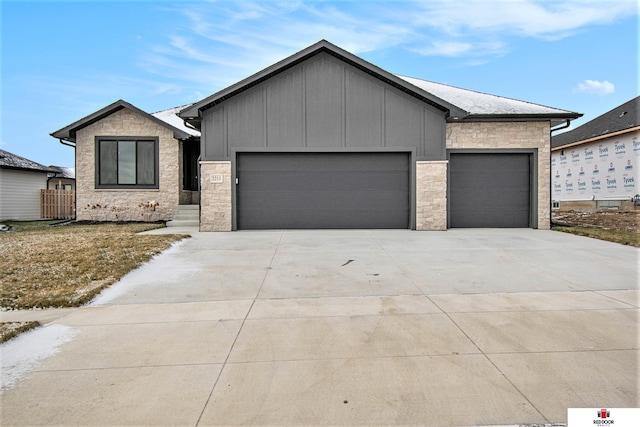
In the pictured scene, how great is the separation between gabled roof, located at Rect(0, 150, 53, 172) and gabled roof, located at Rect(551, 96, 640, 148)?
1231 inches

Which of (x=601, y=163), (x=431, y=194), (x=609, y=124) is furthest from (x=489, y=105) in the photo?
(x=609, y=124)

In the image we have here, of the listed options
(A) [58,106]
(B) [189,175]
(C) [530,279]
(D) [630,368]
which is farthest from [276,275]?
Answer: (A) [58,106]

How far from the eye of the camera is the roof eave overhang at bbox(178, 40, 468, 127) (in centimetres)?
1107

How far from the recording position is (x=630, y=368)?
2900 millimetres

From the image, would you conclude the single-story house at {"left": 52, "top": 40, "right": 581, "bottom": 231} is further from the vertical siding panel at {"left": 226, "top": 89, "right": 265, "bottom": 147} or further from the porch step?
the porch step

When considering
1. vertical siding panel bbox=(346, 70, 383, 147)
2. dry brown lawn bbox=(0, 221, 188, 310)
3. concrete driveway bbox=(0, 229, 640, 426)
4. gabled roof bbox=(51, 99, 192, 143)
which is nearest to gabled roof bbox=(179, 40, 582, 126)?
vertical siding panel bbox=(346, 70, 383, 147)

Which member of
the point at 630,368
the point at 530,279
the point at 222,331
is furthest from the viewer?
the point at 530,279

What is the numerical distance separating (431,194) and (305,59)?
596 centimetres

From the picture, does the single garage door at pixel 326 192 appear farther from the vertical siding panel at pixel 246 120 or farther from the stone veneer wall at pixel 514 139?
the stone veneer wall at pixel 514 139

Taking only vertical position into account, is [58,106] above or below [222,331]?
above

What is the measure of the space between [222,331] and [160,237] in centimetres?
668

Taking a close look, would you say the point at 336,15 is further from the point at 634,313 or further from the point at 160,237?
the point at 634,313

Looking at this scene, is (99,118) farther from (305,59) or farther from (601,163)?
(601,163)

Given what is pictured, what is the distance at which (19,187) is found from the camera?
59.6 feet
